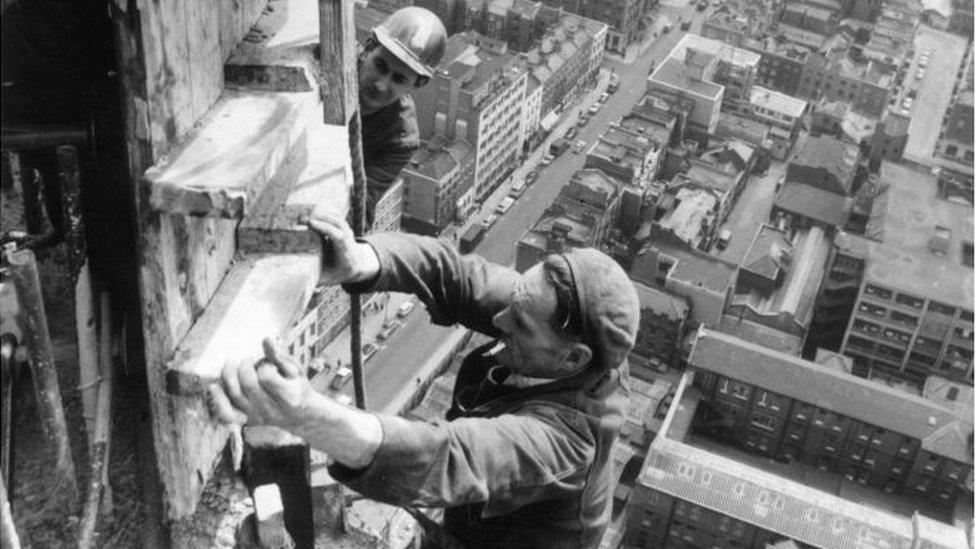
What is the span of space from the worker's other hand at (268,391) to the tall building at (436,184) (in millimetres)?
23029

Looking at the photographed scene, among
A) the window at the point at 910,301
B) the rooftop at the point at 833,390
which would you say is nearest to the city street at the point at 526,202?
the rooftop at the point at 833,390

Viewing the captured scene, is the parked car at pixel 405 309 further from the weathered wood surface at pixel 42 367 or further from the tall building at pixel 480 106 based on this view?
the weathered wood surface at pixel 42 367

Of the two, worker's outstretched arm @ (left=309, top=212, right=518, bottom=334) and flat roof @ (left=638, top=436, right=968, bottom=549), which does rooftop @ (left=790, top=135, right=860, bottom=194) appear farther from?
worker's outstretched arm @ (left=309, top=212, right=518, bottom=334)

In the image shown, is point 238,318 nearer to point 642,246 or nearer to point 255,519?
point 255,519

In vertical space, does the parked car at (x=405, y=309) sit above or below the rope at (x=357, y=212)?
below

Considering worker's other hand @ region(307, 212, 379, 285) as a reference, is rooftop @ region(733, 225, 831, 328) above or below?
below

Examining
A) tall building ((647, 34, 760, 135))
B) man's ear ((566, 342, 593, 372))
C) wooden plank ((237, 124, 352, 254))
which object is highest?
wooden plank ((237, 124, 352, 254))

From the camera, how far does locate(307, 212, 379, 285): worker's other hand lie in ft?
10.3

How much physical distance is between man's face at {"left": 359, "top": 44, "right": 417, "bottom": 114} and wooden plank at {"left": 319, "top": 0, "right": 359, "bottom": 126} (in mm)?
1171

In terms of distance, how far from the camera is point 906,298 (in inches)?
940

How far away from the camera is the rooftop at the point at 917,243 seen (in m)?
23.9

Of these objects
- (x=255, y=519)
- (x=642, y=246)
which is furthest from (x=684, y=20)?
(x=255, y=519)

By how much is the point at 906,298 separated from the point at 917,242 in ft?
6.70

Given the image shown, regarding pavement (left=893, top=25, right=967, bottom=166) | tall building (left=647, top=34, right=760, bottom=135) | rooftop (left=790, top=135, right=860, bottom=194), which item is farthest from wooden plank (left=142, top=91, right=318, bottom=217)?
pavement (left=893, top=25, right=967, bottom=166)
